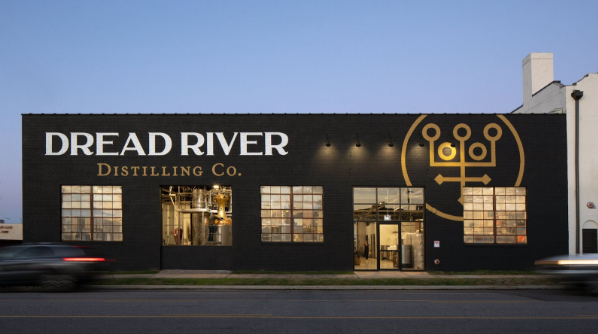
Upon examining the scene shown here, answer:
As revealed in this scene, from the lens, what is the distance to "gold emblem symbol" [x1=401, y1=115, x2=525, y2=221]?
2245cm

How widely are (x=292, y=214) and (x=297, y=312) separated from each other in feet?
35.4

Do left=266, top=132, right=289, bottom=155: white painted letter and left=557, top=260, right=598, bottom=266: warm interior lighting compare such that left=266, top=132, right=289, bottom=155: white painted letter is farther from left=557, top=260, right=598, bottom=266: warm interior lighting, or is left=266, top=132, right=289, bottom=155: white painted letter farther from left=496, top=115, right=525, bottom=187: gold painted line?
left=557, top=260, right=598, bottom=266: warm interior lighting

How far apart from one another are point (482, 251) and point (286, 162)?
8811mm

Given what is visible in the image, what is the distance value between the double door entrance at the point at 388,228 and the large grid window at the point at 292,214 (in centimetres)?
166

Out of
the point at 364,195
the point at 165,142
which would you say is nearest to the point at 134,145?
the point at 165,142

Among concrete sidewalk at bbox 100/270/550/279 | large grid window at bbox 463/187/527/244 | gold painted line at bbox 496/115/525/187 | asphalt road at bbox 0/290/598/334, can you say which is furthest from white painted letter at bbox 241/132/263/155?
gold painted line at bbox 496/115/525/187

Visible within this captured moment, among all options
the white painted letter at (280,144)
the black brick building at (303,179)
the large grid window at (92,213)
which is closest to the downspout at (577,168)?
the black brick building at (303,179)

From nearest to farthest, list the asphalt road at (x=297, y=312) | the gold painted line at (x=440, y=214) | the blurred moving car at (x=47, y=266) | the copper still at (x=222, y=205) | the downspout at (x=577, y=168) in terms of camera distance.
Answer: the asphalt road at (x=297, y=312) → the blurred moving car at (x=47, y=266) → the downspout at (x=577, y=168) → the gold painted line at (x=440, y=214) → the copper still at (x=222, y=205)

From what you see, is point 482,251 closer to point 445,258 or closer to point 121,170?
point 445,258

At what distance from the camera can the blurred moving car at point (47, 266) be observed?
52.2 feet

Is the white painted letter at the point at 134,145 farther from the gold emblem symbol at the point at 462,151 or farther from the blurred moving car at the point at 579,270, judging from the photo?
the blurred moving car at the point at 579,270

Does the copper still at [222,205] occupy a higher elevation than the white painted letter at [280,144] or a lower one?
lower

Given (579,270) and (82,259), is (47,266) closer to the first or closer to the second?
(82,259)

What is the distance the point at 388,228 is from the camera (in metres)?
22.6
